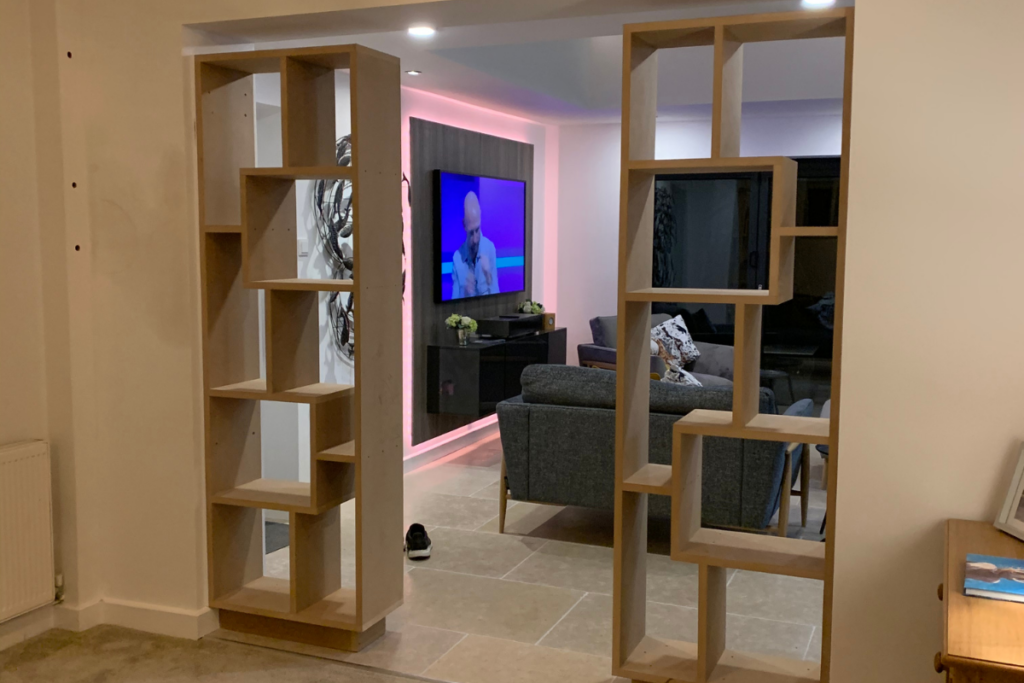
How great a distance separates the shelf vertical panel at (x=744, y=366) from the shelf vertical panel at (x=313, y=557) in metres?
1.51

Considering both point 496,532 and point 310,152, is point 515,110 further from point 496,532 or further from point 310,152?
point 310,152

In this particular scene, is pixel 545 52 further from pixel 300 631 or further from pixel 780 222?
pixel 300 631

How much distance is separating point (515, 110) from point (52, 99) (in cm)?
440

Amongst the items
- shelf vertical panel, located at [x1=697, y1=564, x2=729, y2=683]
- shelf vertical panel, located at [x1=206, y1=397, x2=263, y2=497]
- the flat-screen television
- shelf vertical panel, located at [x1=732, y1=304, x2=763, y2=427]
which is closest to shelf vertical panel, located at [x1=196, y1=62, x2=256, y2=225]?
shelf vertical panel, located at [x1=206, y1=397, x2=263, y2=497]

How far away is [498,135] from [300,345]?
4.34m

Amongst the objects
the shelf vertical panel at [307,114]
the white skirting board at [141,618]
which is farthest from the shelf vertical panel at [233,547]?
the shelf vertical panel at [307,114]

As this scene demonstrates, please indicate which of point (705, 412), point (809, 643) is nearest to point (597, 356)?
point (809, 643)

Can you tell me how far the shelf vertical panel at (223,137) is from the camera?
307 cm

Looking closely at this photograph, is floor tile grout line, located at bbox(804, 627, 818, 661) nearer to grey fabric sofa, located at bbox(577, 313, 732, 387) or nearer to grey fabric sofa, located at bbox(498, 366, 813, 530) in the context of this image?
grey fabric sofa, located at bbox(498, 366, 813, 530)

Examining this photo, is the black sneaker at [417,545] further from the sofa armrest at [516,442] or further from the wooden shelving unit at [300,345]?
the wooden shelving unit at [300,345]

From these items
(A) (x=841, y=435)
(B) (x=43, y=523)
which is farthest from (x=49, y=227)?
(A) (x=841, y=435)

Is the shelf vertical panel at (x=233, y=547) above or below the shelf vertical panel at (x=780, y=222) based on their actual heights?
below

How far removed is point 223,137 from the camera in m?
3.15

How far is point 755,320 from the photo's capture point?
2662 millimetres
